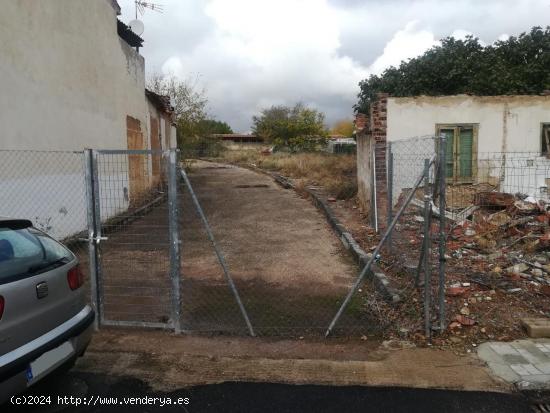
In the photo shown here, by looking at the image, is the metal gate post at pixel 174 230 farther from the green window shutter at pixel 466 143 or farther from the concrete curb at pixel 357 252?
the green window shutter at pixel 466 143

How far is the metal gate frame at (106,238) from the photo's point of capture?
15.5ft

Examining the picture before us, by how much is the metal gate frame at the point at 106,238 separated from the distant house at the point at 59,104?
25.3 inches

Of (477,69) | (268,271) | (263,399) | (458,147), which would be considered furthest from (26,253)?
(477,69)

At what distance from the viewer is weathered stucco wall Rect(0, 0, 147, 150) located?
7.52 metres

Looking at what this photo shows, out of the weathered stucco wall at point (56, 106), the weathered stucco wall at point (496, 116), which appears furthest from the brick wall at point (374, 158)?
the weathered stucco wall at point (56, 106)

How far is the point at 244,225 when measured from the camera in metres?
11.8

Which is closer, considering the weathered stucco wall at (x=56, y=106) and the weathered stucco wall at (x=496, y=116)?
the weathered stucco wall at (x=56, y=106)

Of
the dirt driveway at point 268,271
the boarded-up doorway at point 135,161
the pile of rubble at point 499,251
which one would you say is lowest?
the dirt driveway at point 268,271

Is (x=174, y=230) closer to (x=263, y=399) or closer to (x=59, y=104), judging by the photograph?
(x=263, y=399)

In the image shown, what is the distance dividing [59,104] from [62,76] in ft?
1.85

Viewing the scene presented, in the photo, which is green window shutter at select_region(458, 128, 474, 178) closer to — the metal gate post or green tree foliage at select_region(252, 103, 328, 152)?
the metal gate post

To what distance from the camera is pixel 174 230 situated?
4.79 m

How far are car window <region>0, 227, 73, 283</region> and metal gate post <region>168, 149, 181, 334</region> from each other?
113 cm

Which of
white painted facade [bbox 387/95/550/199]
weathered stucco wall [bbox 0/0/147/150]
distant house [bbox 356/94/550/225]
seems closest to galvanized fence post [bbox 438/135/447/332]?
weathered stucco wall [bbox 0/0/147/150]
